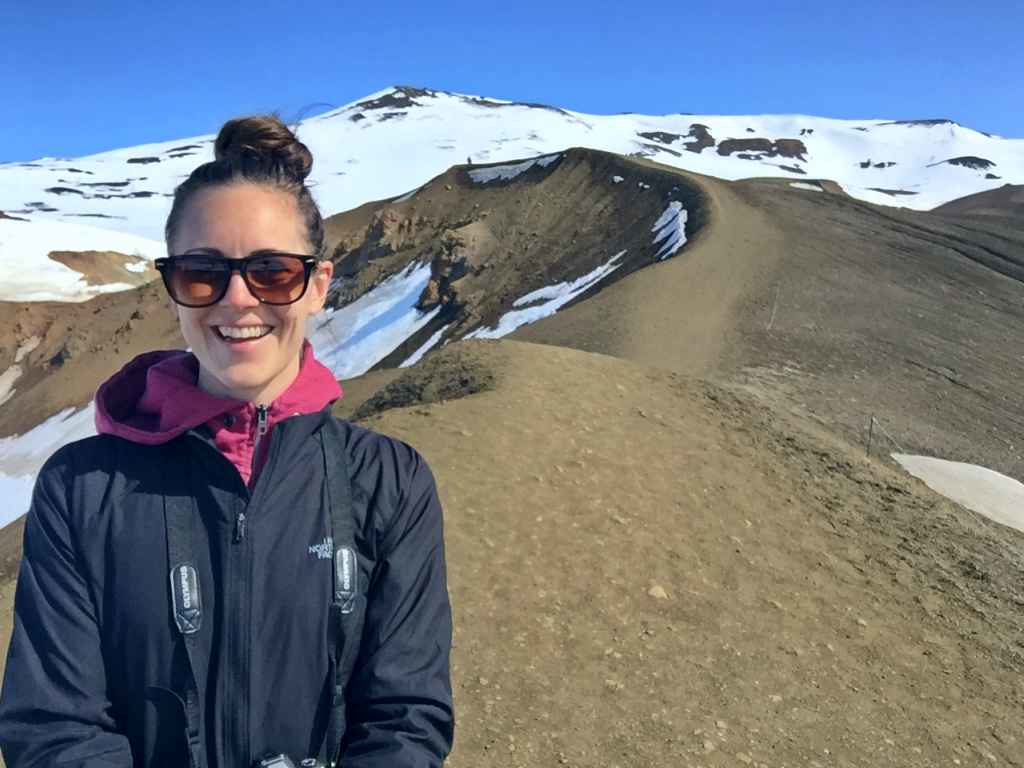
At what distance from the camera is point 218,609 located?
2.39m

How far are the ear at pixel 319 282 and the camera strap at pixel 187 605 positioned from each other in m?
0.85

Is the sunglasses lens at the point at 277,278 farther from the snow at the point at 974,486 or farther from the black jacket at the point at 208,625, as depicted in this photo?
the snow at the point at 974,486

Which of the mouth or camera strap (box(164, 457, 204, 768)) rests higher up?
the mouth

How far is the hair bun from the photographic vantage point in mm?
2739

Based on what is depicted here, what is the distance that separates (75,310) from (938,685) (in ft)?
194

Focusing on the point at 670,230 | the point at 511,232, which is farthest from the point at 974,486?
the point at 511,232

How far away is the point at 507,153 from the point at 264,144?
105 metres

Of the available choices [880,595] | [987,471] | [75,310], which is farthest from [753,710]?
[75,310]

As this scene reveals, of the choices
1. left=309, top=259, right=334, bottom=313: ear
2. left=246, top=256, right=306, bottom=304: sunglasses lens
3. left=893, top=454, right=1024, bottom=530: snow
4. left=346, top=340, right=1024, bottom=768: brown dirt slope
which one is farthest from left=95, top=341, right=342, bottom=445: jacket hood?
left=893, top=454, right=1024, bottom=530: snow

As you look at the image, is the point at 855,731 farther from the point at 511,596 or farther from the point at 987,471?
the point at 987,471

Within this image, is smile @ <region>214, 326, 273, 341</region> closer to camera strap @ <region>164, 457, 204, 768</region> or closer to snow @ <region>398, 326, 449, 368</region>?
camera strap @ <region>164, 457, 204, 768</region>

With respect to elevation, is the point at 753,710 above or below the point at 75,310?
above

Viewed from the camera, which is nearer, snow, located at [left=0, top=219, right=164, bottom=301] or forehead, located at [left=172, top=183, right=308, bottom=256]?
forehead, located at [left=172, top=183, right=308, bottom=256]

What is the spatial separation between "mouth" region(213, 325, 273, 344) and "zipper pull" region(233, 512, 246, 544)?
1.80 feet
